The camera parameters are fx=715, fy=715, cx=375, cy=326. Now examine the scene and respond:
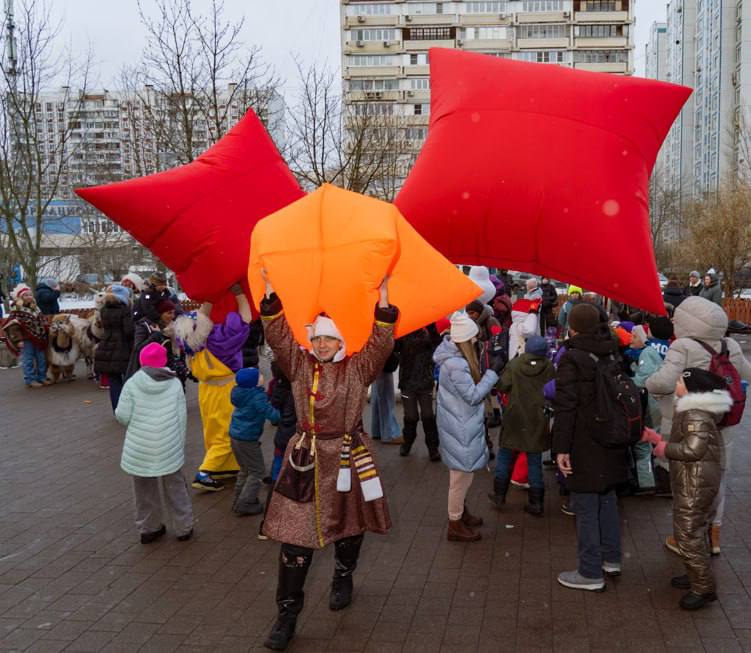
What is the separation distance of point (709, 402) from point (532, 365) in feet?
5.83

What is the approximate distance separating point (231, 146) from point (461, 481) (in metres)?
3.23

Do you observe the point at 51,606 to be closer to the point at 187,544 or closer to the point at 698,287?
the point at 187,544

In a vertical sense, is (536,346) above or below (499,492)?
above

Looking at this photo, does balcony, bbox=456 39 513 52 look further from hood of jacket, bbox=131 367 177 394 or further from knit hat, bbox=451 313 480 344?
hood of jacket, bbox=131 367 177 394

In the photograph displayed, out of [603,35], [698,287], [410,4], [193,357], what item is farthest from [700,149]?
[193,357]

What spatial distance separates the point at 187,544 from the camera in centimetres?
541

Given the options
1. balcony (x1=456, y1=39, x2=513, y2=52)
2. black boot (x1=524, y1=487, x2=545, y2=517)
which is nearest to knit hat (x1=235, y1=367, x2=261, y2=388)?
black boot (x1=524, y1=487, x2=545, y2=517)

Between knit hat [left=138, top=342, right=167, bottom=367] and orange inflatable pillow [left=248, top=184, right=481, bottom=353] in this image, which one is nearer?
orange inflatable pillow [left=248, top=184, right=481, bottom=353]

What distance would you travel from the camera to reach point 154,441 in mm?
5262

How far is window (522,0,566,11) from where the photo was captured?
2881 inches

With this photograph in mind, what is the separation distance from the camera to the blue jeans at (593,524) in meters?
4.41

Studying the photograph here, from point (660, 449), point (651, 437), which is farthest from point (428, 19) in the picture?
point (660, 449)

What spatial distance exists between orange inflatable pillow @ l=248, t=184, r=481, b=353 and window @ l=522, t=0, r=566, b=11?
257 ft

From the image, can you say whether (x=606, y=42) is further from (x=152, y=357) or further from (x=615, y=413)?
(x=615, y=413)
